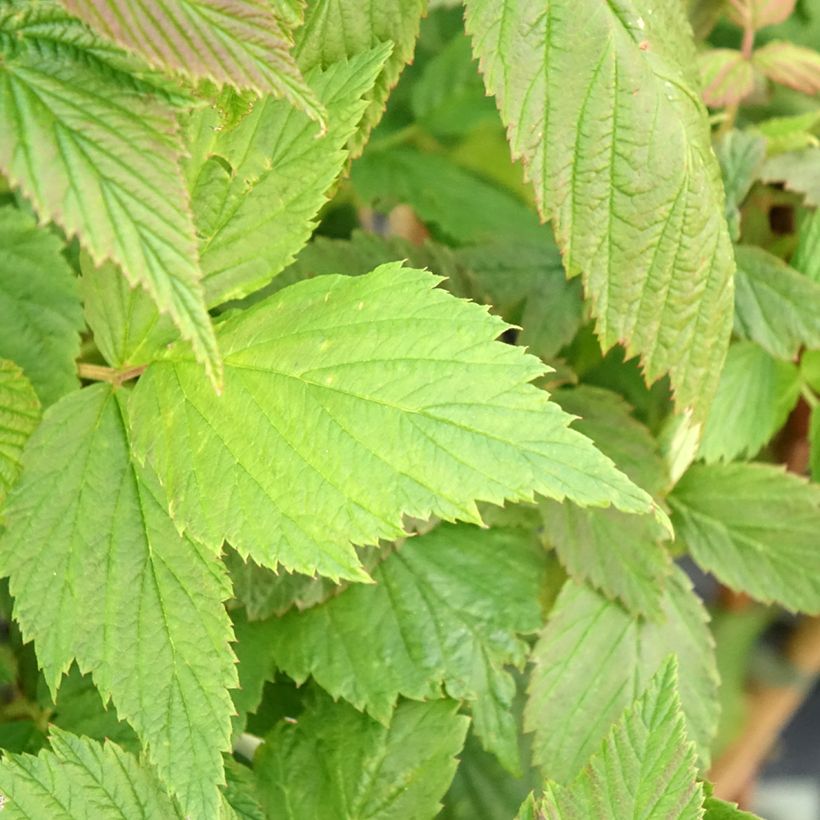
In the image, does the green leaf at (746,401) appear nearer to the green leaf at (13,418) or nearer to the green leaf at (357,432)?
the green leaf at (357,432)

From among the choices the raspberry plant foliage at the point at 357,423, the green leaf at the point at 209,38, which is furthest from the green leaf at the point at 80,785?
the green leaf at the point at 209,38

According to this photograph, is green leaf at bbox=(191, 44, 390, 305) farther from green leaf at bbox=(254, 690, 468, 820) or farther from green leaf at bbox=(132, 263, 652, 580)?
green leaf at bbox=(254, 690, 468, 820)

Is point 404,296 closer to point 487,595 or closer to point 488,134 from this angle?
point 487,595

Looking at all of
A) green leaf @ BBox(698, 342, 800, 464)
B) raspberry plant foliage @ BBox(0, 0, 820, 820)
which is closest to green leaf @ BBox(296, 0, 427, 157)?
raspberry plant foliage @ BBox(0, 0, 820, 820)

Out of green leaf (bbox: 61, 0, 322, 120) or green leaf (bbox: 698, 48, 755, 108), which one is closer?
green leaf (bbox: 61, 0, 322, 120)

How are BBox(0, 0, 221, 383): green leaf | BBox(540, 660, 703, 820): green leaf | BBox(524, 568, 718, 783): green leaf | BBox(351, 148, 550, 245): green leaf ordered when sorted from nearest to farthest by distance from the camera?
BBox(0, 0, 221, 383): green leaf
BBox(540, 660, 703, 820): green leaf
BBox(524, 568, 718, 783): green leaf
BBox(351, 148, 550, 245): green leaf

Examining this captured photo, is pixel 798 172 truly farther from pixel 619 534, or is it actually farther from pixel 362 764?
pixel 362 764

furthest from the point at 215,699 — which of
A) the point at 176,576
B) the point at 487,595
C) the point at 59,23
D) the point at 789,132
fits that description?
the point at 789,132

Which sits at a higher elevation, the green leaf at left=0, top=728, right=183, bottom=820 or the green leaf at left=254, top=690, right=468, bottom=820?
the green leaf at left=0, top=728, right=183, bottom=820
